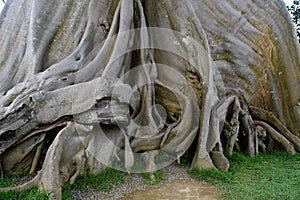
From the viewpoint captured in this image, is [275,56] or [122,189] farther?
[275,56]

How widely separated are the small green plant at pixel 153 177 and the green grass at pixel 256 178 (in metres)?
0.38

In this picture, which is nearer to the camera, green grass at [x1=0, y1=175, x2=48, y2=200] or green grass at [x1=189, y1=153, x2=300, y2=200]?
green grass at [x1=0, y1=175, x2=48, y2=200]

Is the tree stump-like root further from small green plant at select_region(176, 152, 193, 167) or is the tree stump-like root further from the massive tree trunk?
small green plant at select_region(176, 152, 193, 167)

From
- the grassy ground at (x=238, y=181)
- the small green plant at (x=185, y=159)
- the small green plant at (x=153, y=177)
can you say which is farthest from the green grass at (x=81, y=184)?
the small green plant at (x=185, y=159)

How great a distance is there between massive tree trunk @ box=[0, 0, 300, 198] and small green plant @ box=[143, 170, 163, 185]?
0.09m

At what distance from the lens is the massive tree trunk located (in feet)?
10.6

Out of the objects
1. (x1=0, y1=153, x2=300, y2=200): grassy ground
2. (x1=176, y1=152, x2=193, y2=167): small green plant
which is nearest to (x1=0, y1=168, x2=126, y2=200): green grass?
(x1=0, y1=153, x2=300, y2=200): grassy ground

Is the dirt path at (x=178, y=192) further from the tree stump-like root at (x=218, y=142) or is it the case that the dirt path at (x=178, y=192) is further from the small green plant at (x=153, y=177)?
the tree stump-like root at (x=218, y=142)

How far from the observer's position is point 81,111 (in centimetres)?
326

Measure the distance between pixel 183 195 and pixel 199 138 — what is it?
0.95 m

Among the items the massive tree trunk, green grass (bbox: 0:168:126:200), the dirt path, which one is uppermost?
the massive tree trunk

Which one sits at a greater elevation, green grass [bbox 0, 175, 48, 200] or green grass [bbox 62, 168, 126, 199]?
green grass [bbox 62, 168, 126, 199]

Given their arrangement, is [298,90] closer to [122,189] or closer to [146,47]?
[146,47]

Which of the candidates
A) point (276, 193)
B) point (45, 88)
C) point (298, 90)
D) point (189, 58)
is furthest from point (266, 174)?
point (45, 88)
